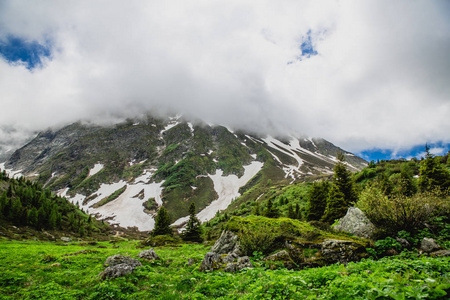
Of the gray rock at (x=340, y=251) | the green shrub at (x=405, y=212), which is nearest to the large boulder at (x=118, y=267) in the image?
the gray rock at (x=340, y=251)

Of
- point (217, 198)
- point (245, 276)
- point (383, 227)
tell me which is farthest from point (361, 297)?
point (217, 198)

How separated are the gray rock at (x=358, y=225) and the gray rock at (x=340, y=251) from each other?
3.51 meters

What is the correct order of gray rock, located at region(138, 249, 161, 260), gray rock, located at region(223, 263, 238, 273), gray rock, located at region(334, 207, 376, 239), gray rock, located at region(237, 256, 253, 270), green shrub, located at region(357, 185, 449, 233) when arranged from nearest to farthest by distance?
gray rock, located at region(223, 263, 238, 273), gray rock, located at region(237, 256, 253, 270), green shrub, located at region(357, 185, 449, 233), gray rock, located at region(138, 249, 161, 260), gray rock, located at region(334, 207, 376, 239)

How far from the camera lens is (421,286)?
425 cm

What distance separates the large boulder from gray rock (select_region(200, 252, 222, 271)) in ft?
12.9

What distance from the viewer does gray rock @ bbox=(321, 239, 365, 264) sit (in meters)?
11.4

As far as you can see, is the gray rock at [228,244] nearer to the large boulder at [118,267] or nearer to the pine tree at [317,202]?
the large boulder at [118,267]

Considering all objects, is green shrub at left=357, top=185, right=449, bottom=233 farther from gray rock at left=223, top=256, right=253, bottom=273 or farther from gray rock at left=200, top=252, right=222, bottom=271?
gray rock at left=200, top=252, right=222, bottom=271

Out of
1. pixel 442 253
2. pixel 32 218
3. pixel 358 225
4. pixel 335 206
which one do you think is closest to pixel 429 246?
pixel 442 253

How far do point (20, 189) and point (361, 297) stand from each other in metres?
104

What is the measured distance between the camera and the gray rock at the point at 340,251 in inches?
451

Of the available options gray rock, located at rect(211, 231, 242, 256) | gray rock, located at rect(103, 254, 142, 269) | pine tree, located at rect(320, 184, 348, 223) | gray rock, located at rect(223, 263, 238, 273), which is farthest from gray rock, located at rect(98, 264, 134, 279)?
pine tree, located at rect(320, 184, 348, 223)

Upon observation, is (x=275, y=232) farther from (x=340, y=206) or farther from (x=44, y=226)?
(x=44, y=226)

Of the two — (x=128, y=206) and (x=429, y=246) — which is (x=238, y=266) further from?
(x=128, y=206)
